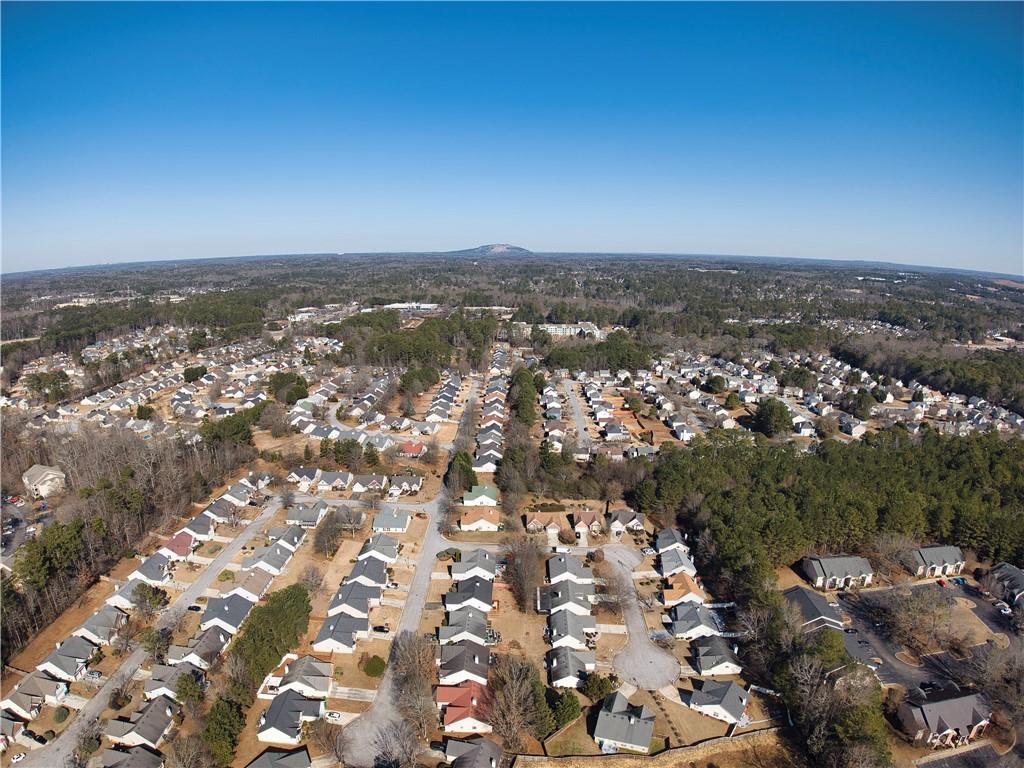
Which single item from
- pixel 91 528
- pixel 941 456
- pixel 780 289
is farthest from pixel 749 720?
pixel 780 289

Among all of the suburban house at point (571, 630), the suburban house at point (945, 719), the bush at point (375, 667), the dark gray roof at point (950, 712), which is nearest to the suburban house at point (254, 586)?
the bush at point (375, 667)

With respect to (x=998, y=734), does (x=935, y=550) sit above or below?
above

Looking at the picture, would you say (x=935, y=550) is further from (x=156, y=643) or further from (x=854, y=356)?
(x=854, y=356)

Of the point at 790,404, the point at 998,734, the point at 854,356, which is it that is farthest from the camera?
the point at 854,356

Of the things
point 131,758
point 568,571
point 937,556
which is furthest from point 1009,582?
point 131,758

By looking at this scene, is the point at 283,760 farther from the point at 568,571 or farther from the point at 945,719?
the point at 945,719

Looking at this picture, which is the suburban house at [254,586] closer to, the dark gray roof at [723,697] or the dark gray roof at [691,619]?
the dark gray roof at [691,619]
